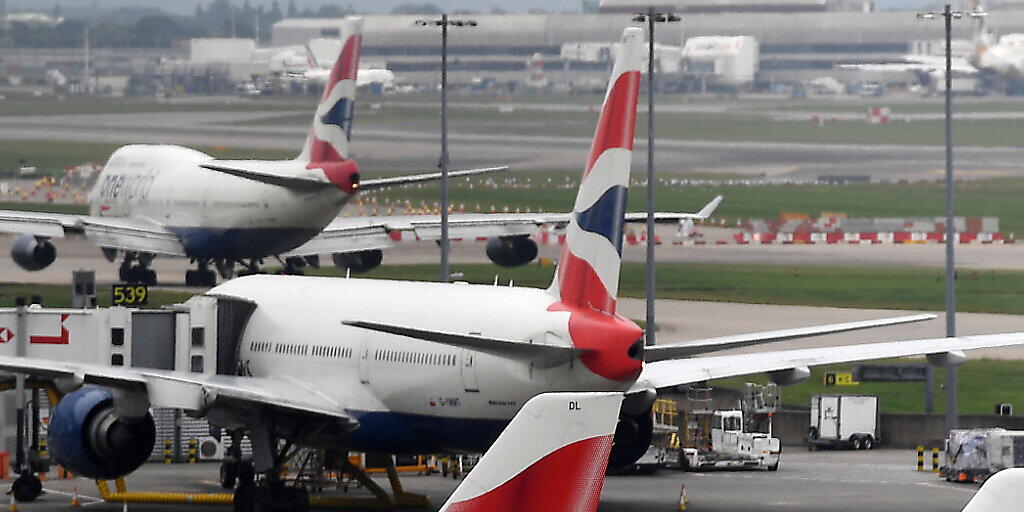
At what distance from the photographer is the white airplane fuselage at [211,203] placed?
2484 inches

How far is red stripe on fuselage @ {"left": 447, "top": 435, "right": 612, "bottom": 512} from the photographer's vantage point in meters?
16.1

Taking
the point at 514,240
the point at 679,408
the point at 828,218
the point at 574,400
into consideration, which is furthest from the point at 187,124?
the point at 574,400

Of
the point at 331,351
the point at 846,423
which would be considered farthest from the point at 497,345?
the point at 846,423

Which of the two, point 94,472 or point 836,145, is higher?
point 836,145

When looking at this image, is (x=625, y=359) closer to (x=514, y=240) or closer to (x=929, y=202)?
(x=514, y=240)

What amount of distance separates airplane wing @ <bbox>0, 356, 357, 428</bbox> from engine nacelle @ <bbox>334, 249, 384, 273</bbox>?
121ft

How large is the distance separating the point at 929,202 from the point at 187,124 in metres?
56.1

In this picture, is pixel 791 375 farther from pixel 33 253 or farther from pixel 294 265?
pixel 294 265

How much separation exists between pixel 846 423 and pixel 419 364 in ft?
54.1

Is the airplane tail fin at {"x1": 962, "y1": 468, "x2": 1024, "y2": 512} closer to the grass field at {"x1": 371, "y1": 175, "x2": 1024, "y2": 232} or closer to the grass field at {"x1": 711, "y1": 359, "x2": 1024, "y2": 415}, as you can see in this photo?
the grass field at {"x1": 711, "y1": 359, "x2": 1024, "y2": 415}

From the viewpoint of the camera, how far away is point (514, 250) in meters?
A: 68.4

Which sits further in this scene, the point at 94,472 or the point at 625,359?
the point at 94,472

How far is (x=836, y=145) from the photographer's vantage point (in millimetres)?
152875

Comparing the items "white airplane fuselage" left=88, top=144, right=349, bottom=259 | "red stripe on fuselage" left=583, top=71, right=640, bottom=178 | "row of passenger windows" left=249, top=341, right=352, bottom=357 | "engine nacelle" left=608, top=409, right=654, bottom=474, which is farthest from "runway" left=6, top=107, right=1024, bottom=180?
"red stripe on fuselage" left=583, top=71, right=640, bottom=178
